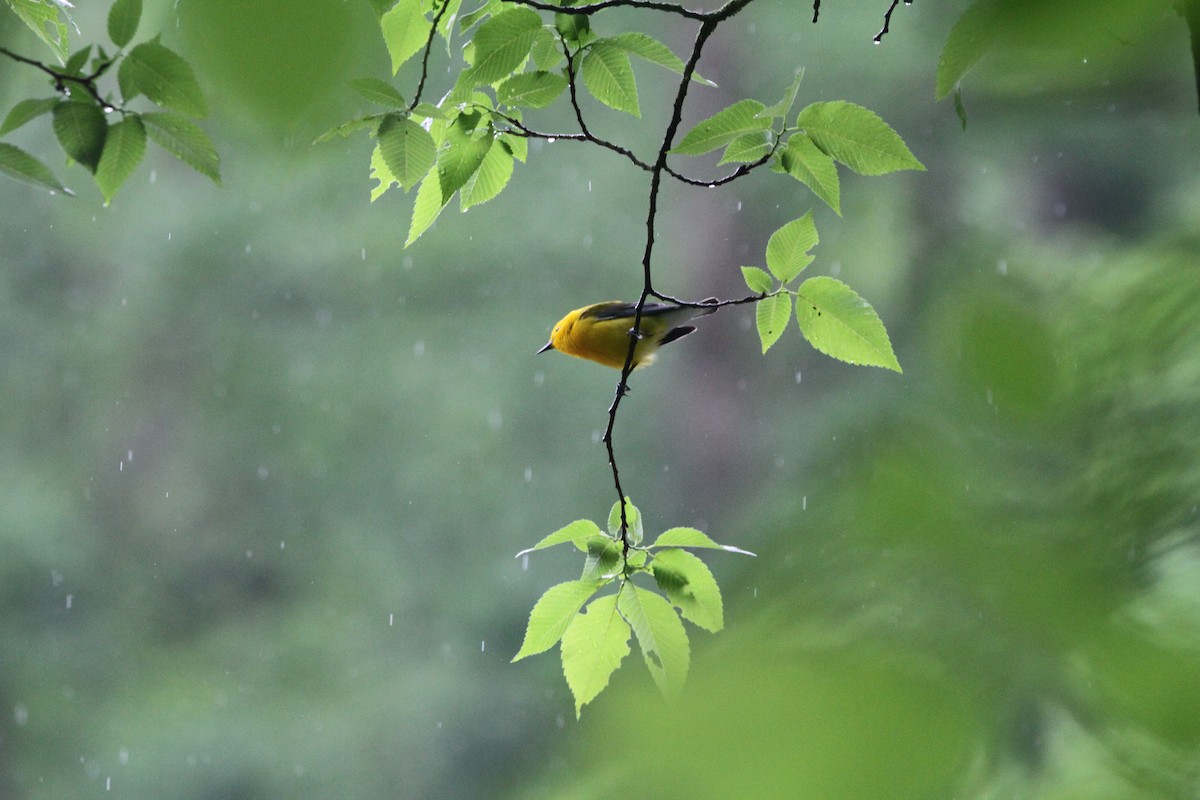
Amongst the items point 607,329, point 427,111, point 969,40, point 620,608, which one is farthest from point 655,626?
point 607,329

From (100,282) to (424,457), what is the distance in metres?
1.26

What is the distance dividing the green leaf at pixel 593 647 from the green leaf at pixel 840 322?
190 millimetres

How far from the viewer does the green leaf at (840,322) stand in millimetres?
589

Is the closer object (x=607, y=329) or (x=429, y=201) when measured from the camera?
(x=429, y=201)

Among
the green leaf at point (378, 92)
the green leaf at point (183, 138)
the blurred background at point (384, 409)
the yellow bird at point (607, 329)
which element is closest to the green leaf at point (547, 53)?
the green leaf at point (378, 92)

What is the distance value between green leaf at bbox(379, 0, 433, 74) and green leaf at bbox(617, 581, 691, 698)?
1.08 feet

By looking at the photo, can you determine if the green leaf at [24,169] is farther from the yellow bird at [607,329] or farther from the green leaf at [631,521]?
the yellow bird at [607,329]

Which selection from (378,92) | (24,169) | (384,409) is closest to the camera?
(24,169)

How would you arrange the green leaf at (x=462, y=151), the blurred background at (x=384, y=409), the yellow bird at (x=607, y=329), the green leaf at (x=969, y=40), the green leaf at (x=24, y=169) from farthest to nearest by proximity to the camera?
1. the blurred background at (x=384, y=409)
2. the yellow bird at (x=607, y=329)
3. the green leaf at (x=462, y=151)
4. the green leaf at (x=24, y=169)
5. the green leaf at (x=969, y=40)

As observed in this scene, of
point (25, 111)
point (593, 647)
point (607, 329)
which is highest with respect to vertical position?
point (25, 111)

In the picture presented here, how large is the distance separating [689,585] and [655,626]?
35 mm

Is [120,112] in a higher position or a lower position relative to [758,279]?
higher

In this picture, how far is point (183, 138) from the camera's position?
41 cm

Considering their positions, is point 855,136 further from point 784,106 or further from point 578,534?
point 578,534
